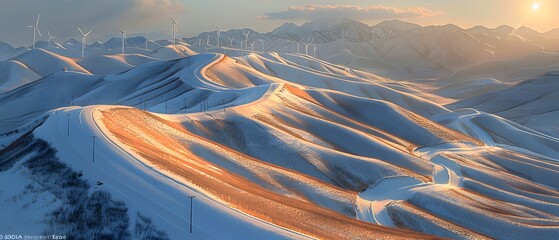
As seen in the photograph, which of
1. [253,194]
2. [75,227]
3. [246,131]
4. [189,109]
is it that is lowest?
[189,109]

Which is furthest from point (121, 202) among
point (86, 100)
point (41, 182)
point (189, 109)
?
point (86, 100)

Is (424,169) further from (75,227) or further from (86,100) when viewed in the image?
(86,100)

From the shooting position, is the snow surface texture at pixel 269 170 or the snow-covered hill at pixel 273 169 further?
the snow-covered hill at pixel 273 169

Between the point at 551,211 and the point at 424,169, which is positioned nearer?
the point at 551,211

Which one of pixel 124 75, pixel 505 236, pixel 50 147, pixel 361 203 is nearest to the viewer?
pixel 50 147

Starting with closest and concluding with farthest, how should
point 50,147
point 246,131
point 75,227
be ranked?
1. point 75,227
2. point 50,147
3. point 246,131

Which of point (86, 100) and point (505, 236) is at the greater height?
point (505, 236)

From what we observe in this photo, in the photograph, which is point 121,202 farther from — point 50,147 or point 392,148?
point 392,148

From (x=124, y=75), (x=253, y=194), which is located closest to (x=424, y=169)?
(x=253, y=194)

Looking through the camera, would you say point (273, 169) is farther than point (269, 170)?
Yes

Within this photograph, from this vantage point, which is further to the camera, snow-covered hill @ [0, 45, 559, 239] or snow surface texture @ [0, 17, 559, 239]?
snow-covered hill @ [0, 45, 559, 239]

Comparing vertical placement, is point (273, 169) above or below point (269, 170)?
below
